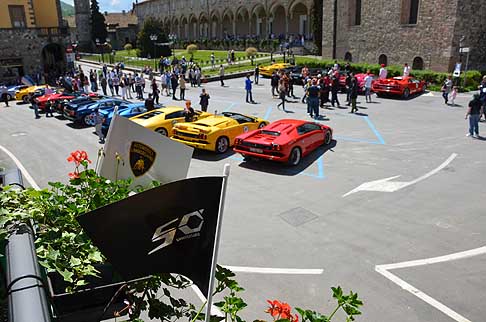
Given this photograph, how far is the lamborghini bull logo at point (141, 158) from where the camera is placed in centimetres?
379

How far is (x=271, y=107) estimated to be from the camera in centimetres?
2269

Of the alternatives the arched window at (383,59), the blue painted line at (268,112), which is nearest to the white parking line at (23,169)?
the blue painted line at (268,112)

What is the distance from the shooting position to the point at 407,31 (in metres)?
34.2

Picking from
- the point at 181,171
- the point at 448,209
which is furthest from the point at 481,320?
the point at 181,171

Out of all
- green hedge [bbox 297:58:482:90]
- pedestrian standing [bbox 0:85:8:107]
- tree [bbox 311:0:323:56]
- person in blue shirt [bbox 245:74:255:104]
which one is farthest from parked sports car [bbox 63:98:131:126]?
tree [bbox 311:0:323:56]

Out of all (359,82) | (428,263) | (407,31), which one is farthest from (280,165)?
(407,31)

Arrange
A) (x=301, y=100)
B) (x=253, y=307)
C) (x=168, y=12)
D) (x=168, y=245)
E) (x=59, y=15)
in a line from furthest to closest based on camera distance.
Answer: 1. (x=168, y=12)
2. (x=59, y=15)
3. (x=301, y=100)
4. (x=253, y=307)
5. (x=168, y=245)

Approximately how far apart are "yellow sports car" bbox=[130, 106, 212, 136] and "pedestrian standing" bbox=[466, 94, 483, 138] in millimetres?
9818

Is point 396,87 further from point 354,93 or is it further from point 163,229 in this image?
point 163,229

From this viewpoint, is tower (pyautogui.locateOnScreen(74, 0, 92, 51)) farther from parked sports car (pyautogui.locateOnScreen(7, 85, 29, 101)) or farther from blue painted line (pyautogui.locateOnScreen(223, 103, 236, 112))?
blue painted line (pyautogui.locateOnScreen(223, 103, 236, 112))

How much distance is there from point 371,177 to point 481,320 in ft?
19.7

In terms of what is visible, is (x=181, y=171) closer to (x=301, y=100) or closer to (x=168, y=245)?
(x=168, y=245)

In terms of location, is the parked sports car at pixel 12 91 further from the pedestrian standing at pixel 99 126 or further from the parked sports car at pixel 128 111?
the pedestrian standing at pixel 99 126

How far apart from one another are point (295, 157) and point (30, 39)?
38.1m
